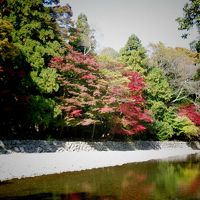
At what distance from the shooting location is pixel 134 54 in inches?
1283

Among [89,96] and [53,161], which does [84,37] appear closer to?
[89,96]

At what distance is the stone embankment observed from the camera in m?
16.9

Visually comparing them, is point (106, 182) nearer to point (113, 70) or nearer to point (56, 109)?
point (56, 109)

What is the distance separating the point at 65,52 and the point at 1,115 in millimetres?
7146

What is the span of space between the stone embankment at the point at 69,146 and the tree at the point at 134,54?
805 centimetres

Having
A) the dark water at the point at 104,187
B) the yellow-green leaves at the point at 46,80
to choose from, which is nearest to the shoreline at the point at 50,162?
the dark water at the point at 104,187

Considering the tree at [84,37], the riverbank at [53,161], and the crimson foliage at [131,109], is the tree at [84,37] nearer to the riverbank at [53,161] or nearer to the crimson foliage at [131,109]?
the crimson foliage at [131,109]

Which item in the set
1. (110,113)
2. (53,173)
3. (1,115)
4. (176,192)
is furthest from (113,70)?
(176,192)

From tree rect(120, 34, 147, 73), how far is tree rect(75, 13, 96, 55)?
4009mm

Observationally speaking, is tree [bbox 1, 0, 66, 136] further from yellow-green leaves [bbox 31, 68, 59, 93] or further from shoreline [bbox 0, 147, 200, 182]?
shoreline [bbox 0, 147, 200, 182]

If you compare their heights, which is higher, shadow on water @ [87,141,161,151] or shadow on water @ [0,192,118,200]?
shadow on water @ [87,141,161,151]

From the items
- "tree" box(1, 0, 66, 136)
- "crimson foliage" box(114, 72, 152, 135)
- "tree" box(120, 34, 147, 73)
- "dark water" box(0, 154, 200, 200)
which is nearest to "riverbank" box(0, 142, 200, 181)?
"dark water" box(0, 154, 200, 200)

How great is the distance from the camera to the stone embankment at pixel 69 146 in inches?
666

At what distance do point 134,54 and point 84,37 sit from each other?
20.6 ft
